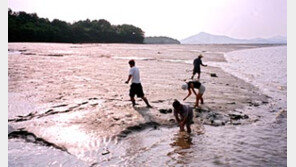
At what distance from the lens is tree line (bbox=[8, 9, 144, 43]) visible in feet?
187

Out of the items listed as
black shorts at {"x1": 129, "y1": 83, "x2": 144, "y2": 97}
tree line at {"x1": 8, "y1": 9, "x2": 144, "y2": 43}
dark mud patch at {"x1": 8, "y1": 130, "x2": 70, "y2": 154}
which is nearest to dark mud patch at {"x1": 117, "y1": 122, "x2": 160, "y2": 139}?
dark mud patch at {"x1": 8, "y1": 130, "x2": 70, "y2": 154}

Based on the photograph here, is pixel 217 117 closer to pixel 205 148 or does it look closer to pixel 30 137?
pixel 205 148

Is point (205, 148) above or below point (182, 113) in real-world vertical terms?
below

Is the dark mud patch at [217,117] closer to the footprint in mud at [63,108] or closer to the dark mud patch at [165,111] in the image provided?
the dark mud patch at [165,111]

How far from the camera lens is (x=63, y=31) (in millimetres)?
70000

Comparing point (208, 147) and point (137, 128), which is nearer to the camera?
point (208, 147)

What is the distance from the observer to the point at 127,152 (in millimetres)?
5785

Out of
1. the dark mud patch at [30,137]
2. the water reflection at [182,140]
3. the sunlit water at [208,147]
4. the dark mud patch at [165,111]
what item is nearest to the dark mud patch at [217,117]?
the sunlit water at [208,147]

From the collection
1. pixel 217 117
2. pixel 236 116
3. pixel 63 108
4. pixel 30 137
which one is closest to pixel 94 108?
pixel 63 108

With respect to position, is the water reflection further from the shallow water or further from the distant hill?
the distant hill

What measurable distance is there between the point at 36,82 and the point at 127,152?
8.65m

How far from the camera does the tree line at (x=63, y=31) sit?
57125 mm

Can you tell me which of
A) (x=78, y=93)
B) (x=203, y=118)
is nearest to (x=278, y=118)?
(x=203, y=118)

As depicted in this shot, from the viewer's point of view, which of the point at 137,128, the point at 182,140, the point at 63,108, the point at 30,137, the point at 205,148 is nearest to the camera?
the point at 205,148
